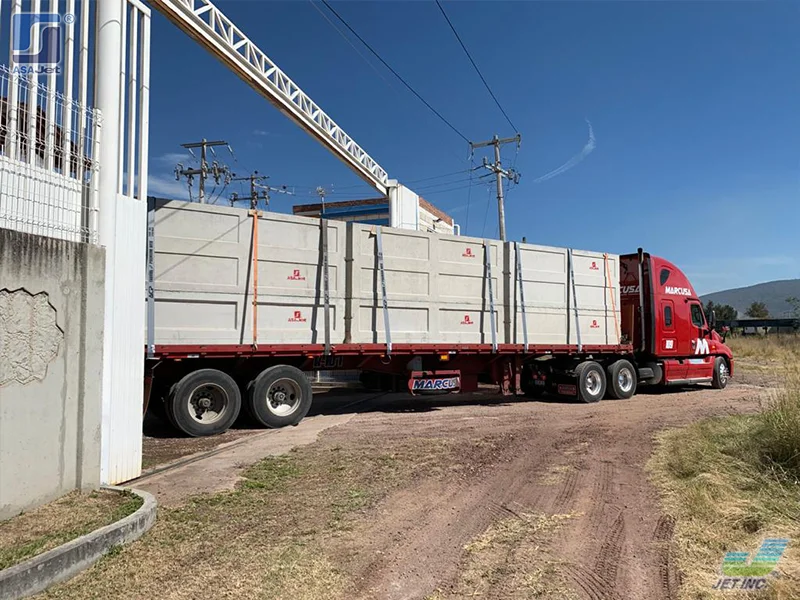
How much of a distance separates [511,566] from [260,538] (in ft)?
6.40

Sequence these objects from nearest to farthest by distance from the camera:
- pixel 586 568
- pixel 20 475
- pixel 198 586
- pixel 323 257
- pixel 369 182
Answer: pixel 198 586
pixel 586 568
pixel 20 475
pixel 323 257
pixel 369 182

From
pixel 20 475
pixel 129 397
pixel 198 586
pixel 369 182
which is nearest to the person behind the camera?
pixel 198 586

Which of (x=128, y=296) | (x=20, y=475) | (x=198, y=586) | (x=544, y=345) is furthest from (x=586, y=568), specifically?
(x=544, y=345)

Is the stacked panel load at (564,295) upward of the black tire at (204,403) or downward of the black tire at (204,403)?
upward

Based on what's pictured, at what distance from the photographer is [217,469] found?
6.88m

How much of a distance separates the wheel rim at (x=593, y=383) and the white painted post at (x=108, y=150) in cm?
1062

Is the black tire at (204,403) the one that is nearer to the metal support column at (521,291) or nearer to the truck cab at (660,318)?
the metal support column at (521,291)

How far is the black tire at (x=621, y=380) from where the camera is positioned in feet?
45.9

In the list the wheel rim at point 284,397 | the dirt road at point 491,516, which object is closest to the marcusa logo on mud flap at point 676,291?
the dirt road at point 491,516

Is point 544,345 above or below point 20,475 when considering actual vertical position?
above

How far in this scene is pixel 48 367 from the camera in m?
4.92

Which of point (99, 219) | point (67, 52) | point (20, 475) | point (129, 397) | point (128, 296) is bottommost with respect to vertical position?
point (20, 475)

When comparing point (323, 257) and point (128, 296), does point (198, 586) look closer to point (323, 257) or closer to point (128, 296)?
point (128, 296)

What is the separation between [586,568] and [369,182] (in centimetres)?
1629
